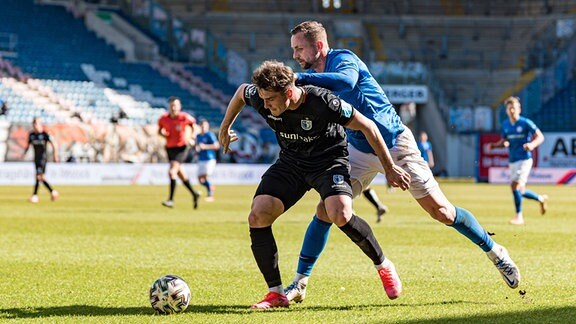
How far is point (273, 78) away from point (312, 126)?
0.66m

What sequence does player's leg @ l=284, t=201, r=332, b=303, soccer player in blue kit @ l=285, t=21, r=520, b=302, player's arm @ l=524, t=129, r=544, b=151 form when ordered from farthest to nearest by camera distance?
→ 1. player's arm @ l=524, t=129, r=544, b=151
2. player's leg @ l=284, t=201, r=332, b=303
3. soccer player in blue kit @ l=285, t=21, r=520, b=302

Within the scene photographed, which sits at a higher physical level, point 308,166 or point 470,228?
point 308,166

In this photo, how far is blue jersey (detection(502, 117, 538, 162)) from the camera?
2002 centimetres

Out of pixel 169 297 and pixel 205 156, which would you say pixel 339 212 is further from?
pixel 205 156

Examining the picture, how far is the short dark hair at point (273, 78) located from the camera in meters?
7.37

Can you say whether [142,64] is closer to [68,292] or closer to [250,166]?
[250,166]

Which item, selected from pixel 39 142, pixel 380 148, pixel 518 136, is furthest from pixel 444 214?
pixel 39 142

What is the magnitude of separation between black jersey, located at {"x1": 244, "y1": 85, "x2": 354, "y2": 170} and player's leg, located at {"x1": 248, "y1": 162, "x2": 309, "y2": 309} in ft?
0.59

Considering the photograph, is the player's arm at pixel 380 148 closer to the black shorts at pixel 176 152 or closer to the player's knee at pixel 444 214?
the player's knee at pixel 444 214

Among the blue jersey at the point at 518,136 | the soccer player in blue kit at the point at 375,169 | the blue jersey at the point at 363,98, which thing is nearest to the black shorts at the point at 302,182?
the soccer player in blue kit at the point at 375,169

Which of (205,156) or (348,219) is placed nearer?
(348,219)

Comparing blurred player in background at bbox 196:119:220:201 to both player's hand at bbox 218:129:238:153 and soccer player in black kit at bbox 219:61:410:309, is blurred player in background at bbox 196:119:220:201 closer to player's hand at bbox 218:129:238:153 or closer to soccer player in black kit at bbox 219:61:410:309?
player's hand at bbox 218:129:238:153

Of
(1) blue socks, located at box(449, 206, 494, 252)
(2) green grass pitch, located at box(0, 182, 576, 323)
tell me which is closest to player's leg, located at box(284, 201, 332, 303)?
(2) green grass pitch, located at box(0, 182, 576, 323)

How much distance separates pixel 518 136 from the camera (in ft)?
66.2
